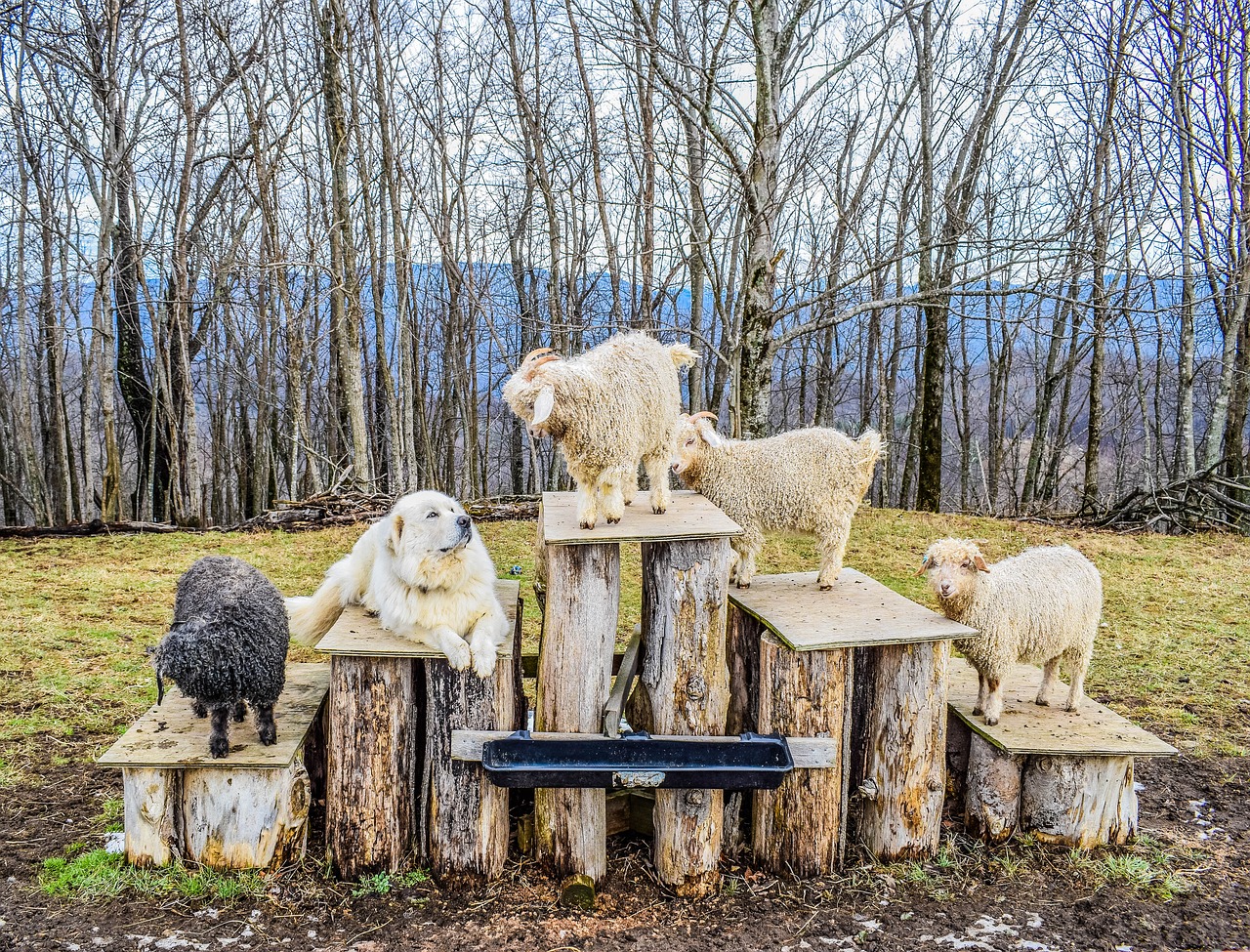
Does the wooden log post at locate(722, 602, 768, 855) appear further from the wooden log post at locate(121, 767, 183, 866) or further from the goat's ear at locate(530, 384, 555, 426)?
the wooden log post at locate(121, 767, 183, 866)

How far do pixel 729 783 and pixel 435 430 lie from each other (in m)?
21.8

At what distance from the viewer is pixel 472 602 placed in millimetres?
3898

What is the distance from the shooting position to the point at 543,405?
3674 millimetres

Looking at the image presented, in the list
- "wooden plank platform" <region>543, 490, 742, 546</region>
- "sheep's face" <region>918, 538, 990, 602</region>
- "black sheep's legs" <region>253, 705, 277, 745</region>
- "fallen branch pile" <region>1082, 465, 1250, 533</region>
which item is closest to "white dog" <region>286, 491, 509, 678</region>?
"wooden plank platform" <region>543, 490, 742, 546</region>

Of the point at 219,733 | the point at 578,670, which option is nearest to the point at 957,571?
the point at 578,670

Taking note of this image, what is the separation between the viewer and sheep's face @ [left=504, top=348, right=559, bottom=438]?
12.1 feet

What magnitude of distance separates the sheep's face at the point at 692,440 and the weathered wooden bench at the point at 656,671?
845 mm

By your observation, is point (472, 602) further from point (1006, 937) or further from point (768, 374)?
point (768, 374)

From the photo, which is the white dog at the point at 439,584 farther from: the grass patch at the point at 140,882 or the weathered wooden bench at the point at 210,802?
the grass patch at the point at 140,882

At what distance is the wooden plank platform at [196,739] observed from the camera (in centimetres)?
363

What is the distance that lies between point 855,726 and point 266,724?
10.1ft

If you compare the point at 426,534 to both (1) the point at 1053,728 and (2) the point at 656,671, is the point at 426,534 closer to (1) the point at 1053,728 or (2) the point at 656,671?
(2) the point at 656,671

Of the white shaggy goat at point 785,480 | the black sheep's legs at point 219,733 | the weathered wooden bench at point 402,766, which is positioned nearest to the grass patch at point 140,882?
the weathered wooden bench at point 402,766

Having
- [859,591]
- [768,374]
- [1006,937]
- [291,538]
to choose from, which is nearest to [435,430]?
[291,538]
